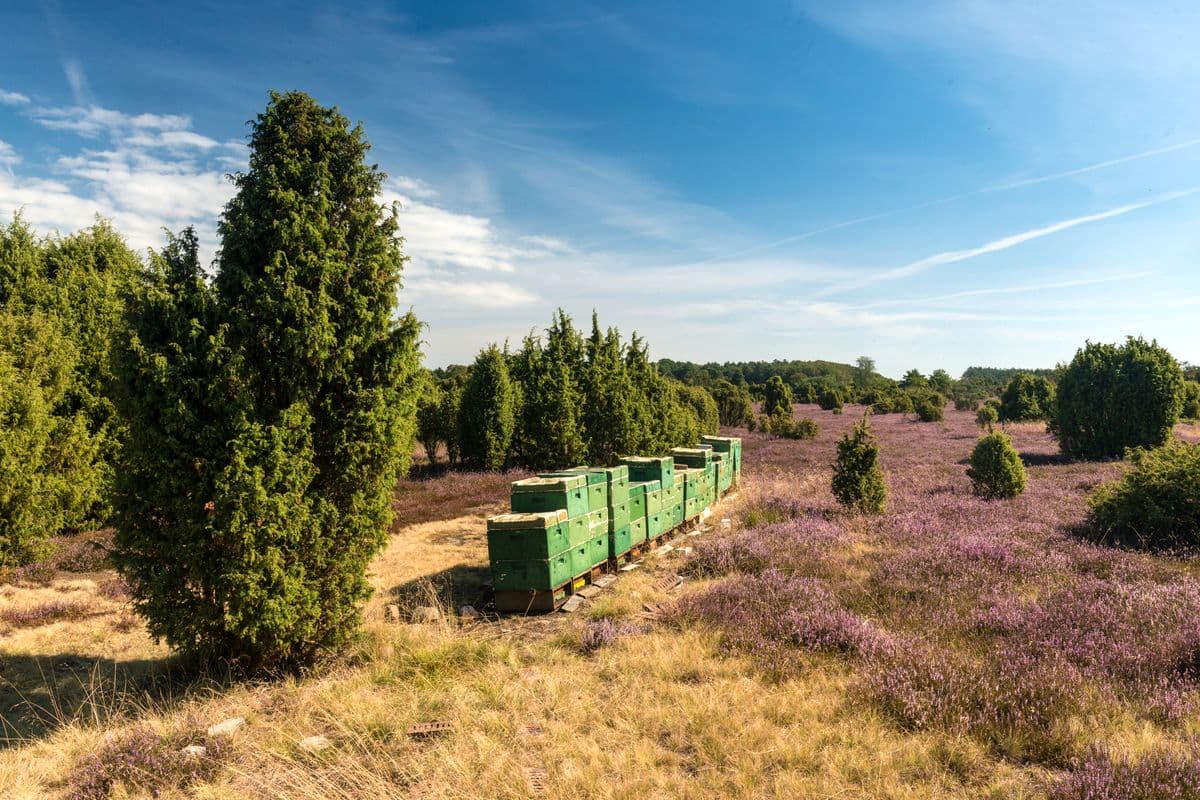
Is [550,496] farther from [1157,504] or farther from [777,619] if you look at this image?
[1157,504]

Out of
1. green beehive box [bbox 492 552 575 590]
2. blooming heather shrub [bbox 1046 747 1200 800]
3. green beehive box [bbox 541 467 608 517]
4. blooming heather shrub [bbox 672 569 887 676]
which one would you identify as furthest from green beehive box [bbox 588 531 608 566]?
blooming heather shrub [bbox 1046 747 1200 800]

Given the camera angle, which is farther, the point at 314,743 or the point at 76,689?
the point at 76,689

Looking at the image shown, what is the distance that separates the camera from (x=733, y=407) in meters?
52.9

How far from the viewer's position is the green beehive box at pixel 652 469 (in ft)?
43.3

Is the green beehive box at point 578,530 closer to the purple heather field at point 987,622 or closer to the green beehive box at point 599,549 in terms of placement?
the green beehive box at point 599,549

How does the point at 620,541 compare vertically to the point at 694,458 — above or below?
below

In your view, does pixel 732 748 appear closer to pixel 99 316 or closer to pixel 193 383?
pixel 193 383

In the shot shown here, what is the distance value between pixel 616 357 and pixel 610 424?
3637 millimetres

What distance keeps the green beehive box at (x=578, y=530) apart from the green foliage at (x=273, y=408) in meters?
3.46

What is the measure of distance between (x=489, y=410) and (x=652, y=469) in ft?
43.8

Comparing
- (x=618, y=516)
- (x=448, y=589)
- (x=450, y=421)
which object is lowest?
(x=448, y=589)

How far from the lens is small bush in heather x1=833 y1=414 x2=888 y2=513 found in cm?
1434

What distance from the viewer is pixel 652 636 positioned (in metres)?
7.79

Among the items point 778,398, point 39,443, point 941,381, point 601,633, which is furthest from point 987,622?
point 941,381
